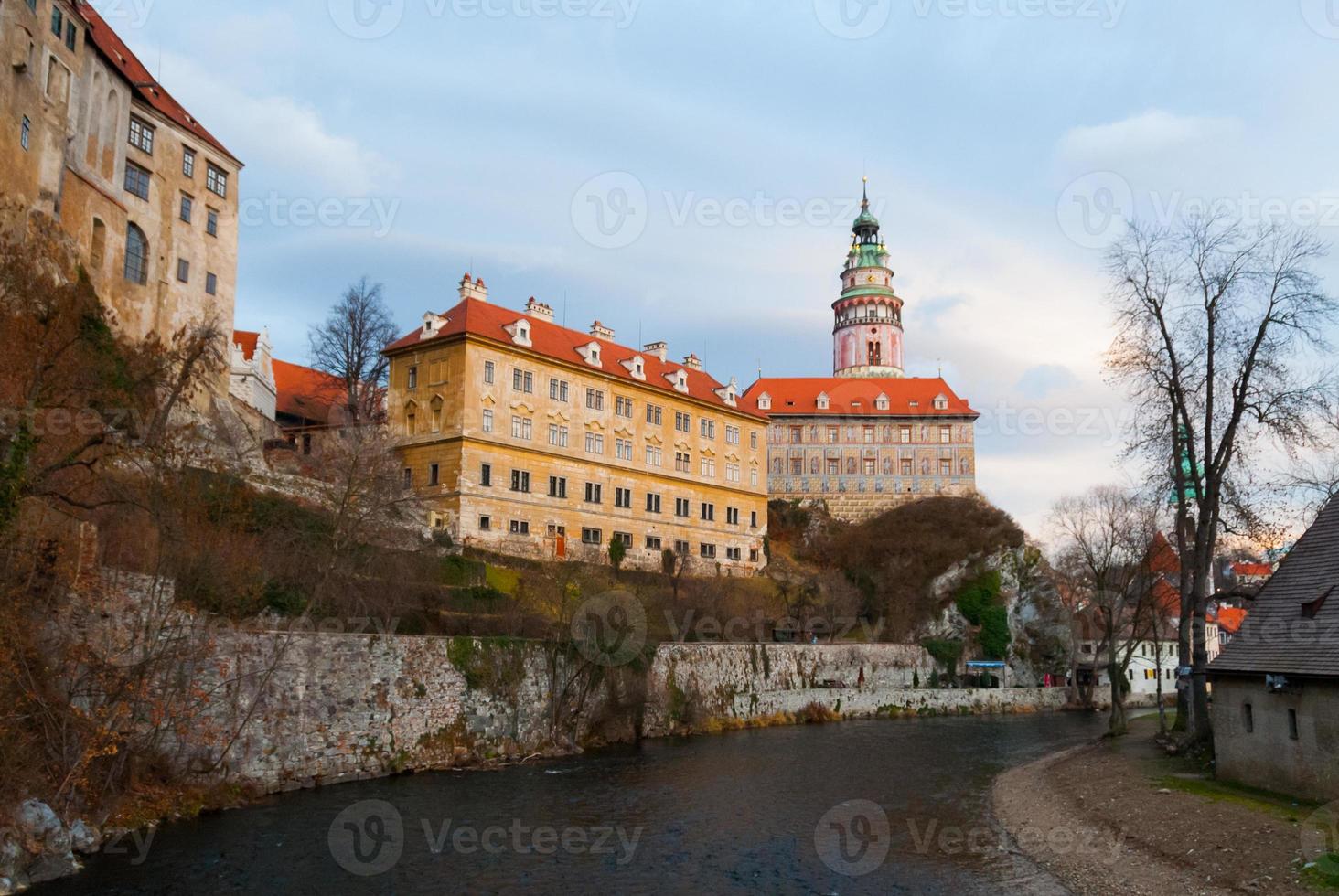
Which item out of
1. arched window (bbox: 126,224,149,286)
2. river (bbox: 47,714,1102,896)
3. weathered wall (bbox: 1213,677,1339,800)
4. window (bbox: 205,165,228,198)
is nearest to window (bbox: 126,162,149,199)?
arched window (bbox: 126,224,149,286)

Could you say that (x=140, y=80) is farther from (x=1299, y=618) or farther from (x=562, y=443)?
(x=1299, y=618)

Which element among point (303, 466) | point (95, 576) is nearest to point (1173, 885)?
point (95, 576)

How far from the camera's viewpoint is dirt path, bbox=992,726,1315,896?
51.7 ft

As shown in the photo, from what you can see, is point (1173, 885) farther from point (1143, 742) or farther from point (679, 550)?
point (679, 550)

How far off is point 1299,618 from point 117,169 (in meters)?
42.0

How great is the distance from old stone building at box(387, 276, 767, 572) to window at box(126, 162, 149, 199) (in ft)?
46.5

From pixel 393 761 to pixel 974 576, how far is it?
1883 inches

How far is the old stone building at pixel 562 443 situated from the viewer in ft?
162

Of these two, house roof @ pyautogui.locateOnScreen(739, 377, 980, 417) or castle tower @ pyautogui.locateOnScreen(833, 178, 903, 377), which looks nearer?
house roof @ pyautogui.locateOnScreen(739, 377, 980, 417)

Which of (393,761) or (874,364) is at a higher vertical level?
(874,364)

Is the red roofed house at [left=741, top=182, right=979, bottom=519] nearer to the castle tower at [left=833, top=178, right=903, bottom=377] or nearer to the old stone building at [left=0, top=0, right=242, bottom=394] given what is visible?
the castle tower at [left=833, top=178, right=903, bottom=377]

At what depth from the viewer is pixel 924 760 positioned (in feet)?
111

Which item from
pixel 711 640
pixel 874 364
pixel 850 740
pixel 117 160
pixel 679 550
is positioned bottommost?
pixel 850 740

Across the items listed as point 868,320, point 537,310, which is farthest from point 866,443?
point 537,310
